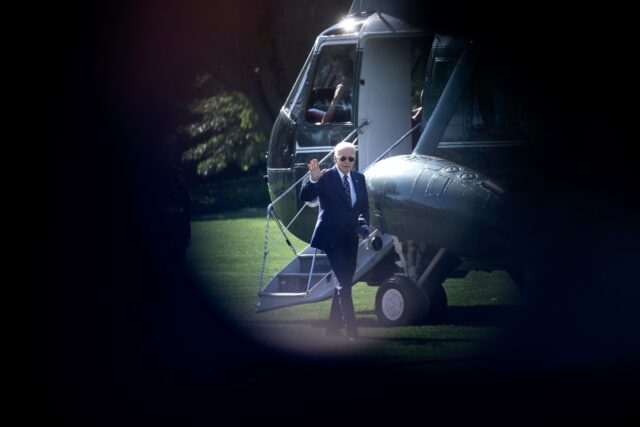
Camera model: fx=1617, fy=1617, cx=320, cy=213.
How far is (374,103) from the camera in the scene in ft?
56.3

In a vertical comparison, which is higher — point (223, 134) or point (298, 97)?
point (298, 97)

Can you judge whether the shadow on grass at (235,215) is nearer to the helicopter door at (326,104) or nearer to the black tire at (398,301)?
the helicopter door at (326,104)

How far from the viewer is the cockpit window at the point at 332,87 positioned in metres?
17.5

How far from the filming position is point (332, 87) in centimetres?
1808

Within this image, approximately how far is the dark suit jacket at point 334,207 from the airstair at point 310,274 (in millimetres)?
1570

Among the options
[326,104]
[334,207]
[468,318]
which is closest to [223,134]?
[326,104]

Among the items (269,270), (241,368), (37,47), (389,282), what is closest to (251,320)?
(389,282)

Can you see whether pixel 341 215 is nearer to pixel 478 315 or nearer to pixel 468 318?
pixel 468 318

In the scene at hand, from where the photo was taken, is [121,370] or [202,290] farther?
[202,290]

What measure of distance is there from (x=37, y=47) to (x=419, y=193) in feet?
22.0

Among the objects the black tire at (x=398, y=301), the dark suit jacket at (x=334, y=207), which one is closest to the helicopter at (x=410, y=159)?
the black tire at (x=398, y=301)

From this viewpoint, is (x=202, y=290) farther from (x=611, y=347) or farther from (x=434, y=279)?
(x=611, y=347)

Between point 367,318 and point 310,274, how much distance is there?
0.98m

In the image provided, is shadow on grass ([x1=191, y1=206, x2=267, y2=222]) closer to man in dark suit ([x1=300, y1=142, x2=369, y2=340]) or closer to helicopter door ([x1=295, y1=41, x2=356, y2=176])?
helicopter door ([x1=295, y1=41, x2=356, y2=176])
